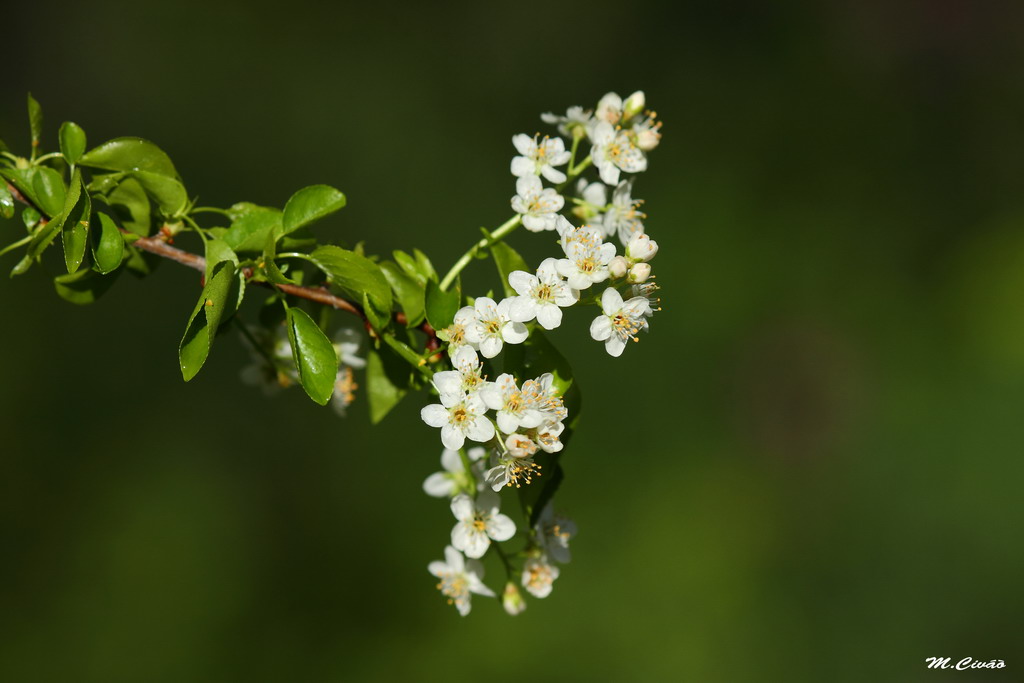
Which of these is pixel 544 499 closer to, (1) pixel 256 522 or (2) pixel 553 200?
(2) pixel 553 200

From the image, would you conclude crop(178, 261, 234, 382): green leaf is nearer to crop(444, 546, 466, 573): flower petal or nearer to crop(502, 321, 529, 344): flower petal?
crop(502, 321, 529, 344): flower petal

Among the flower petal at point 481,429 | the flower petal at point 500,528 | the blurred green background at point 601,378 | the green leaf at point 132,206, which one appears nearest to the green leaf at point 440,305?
the flower petal at point 481,429

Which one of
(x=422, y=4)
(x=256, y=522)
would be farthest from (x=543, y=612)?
(x=422, y=4)

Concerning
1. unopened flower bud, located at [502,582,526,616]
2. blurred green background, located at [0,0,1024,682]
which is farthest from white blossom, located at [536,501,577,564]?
blurred green background, located at [0,0,1024,682]

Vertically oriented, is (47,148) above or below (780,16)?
below

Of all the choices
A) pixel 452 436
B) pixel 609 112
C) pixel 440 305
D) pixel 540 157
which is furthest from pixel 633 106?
pixel 452 436
